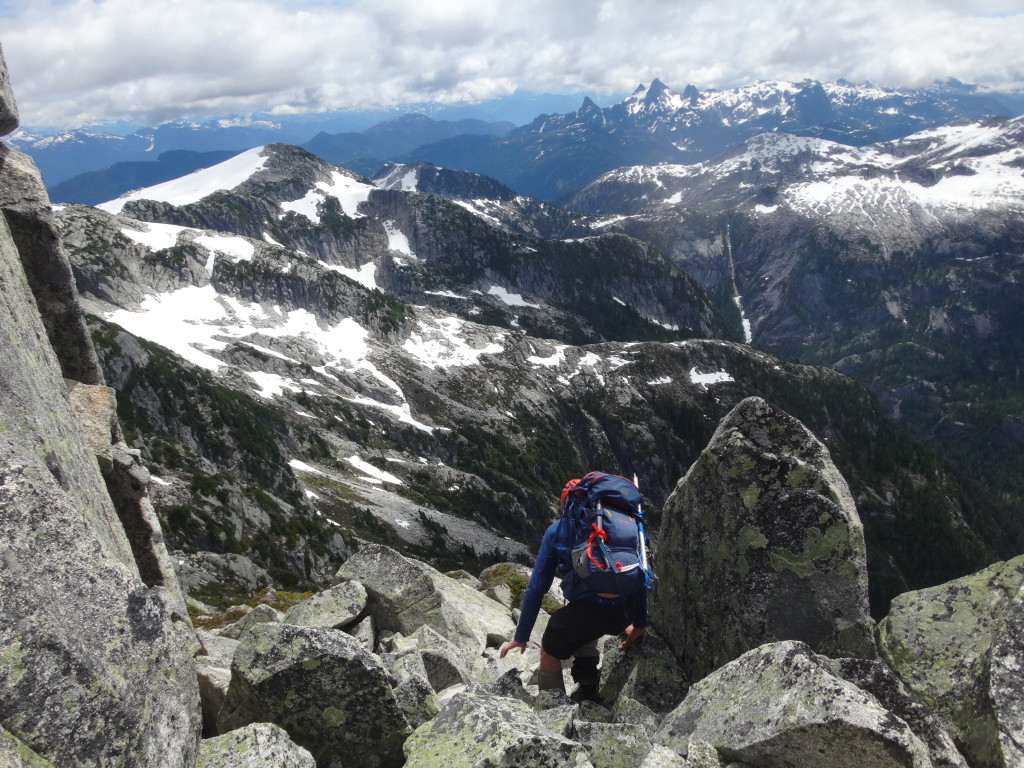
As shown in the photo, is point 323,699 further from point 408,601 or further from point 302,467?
point 302,467

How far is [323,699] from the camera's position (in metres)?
8.85

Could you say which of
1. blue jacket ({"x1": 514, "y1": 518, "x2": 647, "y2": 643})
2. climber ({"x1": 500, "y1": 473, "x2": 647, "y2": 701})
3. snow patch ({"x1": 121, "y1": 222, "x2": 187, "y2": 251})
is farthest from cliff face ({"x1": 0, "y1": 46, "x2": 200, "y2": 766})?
snow patch ({"x1": 121, "y1": 222, "x2": 187, "y2": 251})

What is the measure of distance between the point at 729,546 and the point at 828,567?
174 cm

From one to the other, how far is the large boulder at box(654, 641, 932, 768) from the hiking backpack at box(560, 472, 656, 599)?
1.93m

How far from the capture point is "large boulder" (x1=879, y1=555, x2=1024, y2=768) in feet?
24.9

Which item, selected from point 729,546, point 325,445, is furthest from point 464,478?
point 729,546

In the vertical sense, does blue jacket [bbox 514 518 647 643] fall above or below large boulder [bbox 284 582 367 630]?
above

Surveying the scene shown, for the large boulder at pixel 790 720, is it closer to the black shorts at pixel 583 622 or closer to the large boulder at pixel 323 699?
the black shorts at pixel 583 622

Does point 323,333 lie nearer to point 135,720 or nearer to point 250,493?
point 250,493

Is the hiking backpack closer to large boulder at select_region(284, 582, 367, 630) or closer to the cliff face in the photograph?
the cliff face

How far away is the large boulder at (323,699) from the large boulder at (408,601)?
9.07 metres

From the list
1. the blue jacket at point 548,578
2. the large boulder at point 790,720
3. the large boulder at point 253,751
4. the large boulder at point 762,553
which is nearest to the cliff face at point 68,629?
the large boulder at point 253,751

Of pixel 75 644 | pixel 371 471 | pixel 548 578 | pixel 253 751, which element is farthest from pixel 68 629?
pixel 371 471

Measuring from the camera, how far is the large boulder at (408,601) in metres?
18.3
